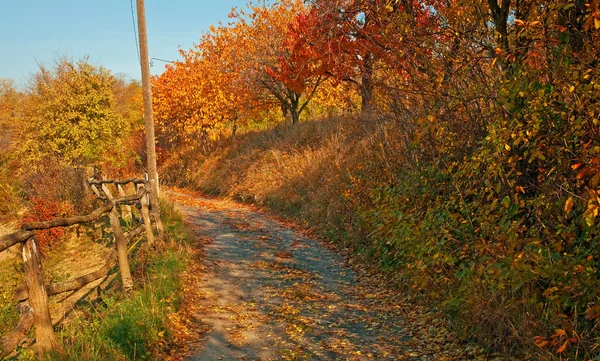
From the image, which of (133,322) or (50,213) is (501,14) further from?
(50,213)

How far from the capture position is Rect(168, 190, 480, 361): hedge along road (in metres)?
6.19

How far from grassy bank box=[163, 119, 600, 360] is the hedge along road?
0.46 metres

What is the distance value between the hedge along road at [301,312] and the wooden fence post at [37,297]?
1.65 metres

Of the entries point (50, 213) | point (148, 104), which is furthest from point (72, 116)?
point (148, 104)

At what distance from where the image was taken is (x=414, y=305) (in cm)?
786

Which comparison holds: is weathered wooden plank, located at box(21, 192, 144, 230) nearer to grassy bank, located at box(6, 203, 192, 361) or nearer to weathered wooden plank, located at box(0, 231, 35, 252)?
weathered wooden plank, located at box(0, 231, 35, 252)

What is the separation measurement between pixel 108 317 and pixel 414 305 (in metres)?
4.60

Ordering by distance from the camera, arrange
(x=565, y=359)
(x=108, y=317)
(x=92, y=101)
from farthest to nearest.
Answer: (x=92, y=101), (x=108, y=317), (x=565, y=359)

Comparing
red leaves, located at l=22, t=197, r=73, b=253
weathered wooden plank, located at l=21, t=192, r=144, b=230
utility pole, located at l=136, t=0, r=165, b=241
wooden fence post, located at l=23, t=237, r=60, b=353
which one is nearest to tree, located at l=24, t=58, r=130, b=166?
red leaves, located at l=22, t=197, r=73, b=253

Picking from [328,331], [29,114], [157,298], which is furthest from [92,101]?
[328,331]

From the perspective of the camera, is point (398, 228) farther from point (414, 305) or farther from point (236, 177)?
point (236, 177)

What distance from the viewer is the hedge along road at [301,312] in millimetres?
6191

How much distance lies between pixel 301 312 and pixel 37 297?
12.7ft

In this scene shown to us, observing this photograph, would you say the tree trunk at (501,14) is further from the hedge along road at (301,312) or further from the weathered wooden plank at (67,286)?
the weathered wooden plank at (67,286)
